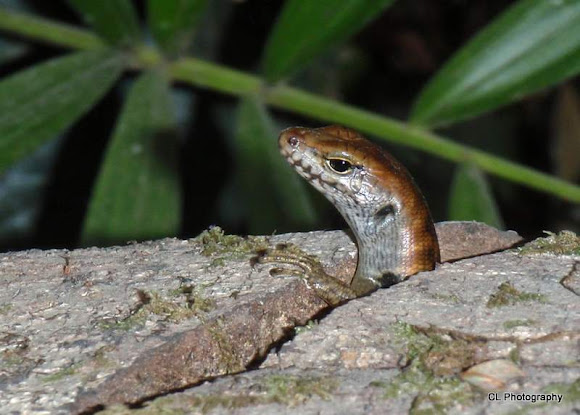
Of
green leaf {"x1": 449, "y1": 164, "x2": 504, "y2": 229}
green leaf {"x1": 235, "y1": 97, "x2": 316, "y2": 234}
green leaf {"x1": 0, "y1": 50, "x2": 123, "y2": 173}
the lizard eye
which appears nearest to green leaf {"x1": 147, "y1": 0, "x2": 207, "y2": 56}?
green leaf {"x1": 0, "y1": 50, "x2": 123, "y2": 173}

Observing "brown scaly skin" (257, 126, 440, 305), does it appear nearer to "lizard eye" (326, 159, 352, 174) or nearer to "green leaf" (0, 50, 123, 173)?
"lizard eye" (326, 159, 352, 174)

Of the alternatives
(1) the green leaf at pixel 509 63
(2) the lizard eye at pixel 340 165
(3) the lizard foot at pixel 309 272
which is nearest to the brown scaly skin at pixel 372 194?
(2) the lizard eye at pixel 340 165

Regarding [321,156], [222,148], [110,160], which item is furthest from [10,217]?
[321,156]

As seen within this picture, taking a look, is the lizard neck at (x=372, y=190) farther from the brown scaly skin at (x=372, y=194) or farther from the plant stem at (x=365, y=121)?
the plant stem at (x=365, y=121)

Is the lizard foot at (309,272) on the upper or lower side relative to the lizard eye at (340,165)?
lower

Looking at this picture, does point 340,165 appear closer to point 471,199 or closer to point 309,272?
point 309,272

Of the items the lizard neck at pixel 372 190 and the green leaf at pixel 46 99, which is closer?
the lizard neck at pixel 372 190
